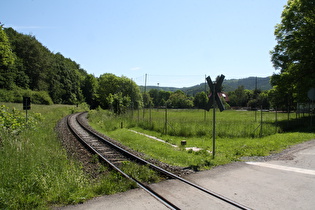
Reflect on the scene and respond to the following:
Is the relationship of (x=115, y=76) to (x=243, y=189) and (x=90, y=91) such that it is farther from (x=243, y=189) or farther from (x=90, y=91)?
(x=243, y=189)

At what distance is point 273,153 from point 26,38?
2912 inches

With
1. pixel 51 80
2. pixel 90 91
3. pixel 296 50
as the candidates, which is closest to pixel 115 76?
pixel 90 91

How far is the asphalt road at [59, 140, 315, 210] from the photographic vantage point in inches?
198

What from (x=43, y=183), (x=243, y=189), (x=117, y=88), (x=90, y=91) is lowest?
(x=243, y=189)

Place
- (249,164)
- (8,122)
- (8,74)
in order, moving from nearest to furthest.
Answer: (249,164) → (8,122) → (8,74)

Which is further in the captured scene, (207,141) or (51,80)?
(51,80)

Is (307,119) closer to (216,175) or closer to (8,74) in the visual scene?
(216,175)

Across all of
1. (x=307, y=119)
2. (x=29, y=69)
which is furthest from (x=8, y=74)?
(x=307, y=119)

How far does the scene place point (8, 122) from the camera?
11.9m

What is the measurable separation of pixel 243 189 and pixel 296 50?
2297cm

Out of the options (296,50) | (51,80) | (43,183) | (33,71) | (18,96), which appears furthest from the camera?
(51,80)

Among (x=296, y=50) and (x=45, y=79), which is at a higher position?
(x=45, y=79)

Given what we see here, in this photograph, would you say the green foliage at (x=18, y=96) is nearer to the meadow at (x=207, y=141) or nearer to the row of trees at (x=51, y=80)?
the row of trees at (x=51, y=80)

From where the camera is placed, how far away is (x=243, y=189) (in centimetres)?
596
